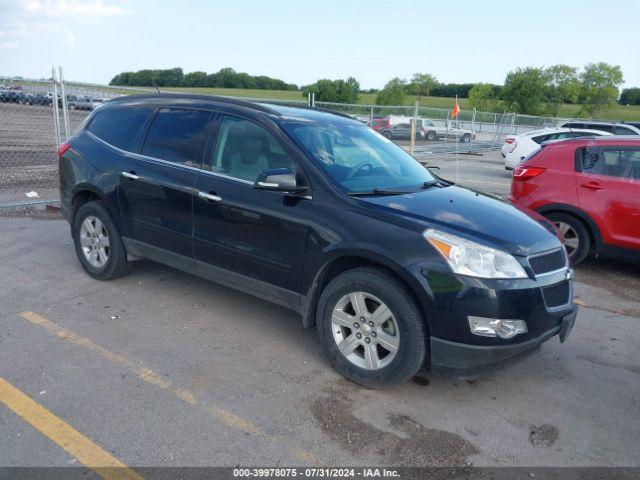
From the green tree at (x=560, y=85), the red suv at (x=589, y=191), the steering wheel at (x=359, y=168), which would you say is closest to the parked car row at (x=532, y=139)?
the red suv at (x=589, y=191)

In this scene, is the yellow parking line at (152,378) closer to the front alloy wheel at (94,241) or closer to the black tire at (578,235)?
the front alloy wheel at (94,241)

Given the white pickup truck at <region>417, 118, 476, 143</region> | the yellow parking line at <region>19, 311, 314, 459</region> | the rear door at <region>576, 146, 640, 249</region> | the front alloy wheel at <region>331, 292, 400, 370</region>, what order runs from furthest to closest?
the white pickup truck at <region>417, 118, 476, 143</region>, the rear door at <region>576, 146, 640, 249</region>, the front alloy wheel at <region>331, 292, 400, 370</region>, the yellow parking line at <region>19, 311, 314, 459</region>

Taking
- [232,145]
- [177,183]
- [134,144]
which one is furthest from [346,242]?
[134,144]

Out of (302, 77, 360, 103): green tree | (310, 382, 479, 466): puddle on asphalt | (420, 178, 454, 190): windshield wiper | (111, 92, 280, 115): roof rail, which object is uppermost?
(302, 77, 360, 103): green tree

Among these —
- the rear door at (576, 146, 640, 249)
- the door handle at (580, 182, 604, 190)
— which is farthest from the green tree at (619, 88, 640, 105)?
the door handle at (580, 182, 604, 190)

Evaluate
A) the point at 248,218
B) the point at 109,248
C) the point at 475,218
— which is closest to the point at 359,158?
the point at 248,218

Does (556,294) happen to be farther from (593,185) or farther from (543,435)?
(593,185)

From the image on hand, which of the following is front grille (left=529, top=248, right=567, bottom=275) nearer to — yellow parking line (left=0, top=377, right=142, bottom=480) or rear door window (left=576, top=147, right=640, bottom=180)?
yellow parking line (left=0, top=377, right=142, bottom=480)

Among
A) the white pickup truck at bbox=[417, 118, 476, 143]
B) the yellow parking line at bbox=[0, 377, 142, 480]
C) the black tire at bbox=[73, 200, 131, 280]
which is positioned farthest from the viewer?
the white pickup truck at bbox=[417, 118, 476, 143]

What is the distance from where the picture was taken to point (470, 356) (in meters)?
3.37

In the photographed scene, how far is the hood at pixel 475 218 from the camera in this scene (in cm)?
353

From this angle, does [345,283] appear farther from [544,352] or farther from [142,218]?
[142,218]

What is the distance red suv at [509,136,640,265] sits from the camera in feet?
20.8

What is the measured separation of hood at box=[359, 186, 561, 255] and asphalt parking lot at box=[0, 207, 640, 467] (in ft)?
3.41
